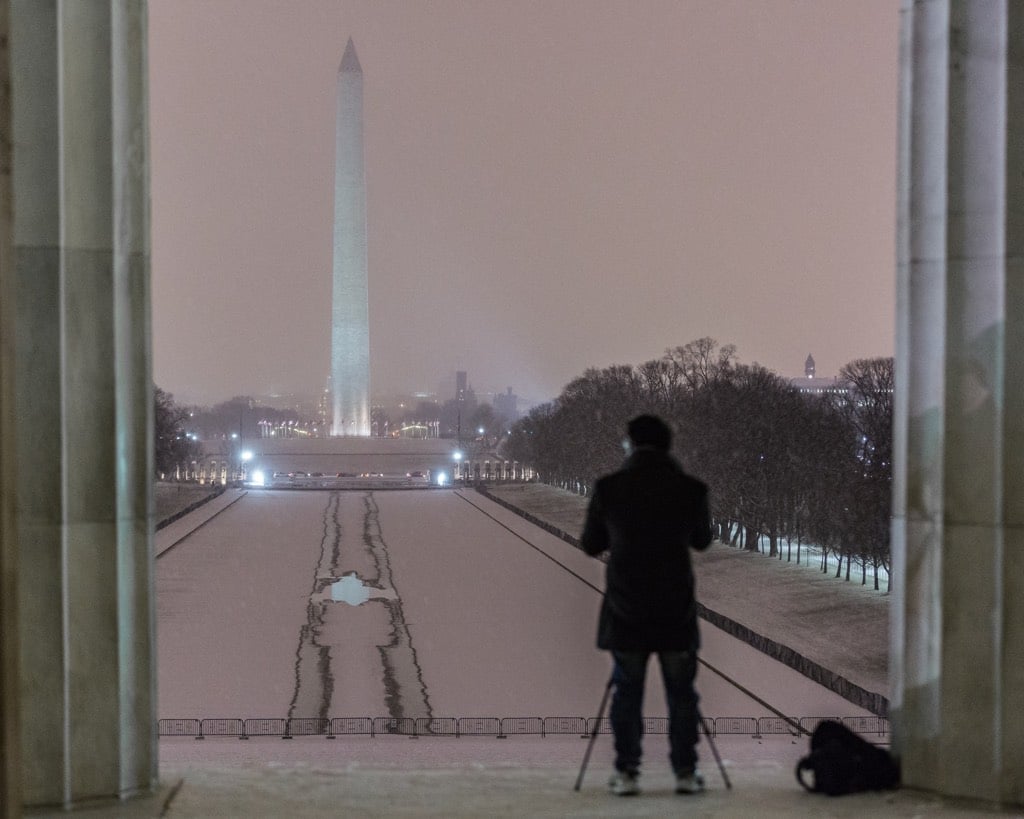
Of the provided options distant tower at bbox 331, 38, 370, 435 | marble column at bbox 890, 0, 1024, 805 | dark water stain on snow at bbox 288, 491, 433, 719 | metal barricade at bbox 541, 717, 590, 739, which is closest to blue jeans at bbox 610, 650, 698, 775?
marble column at bbox 890, 0, 1024, 805

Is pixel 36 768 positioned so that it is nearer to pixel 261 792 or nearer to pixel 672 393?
pixel 261 792

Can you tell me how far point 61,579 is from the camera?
18.5ft

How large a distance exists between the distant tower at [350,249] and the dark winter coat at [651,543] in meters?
69.6

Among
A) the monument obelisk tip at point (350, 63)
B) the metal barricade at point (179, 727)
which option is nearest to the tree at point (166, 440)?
the monument obelisk tip at point (350, 63)

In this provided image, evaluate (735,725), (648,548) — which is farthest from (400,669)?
(648,548)

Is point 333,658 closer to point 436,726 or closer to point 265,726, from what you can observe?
→ point 265,726

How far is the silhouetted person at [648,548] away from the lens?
17.9 ft

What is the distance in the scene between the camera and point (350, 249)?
7512 cm

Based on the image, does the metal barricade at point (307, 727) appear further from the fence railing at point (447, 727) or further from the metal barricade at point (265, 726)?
the metal barricade at point (265, 726)

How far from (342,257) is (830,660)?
5351cm

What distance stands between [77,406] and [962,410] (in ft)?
12.1

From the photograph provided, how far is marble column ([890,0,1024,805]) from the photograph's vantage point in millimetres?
5598

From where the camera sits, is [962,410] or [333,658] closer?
[962,410]

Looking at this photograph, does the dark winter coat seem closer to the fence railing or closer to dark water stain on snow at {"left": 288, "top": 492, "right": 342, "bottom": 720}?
the fence railing
